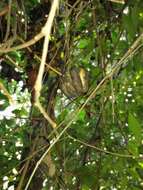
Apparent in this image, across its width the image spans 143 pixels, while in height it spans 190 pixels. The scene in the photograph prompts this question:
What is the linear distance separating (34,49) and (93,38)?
221mm

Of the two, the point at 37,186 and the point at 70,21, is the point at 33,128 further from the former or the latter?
the point at 70,21

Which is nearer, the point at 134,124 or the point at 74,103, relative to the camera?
the point at 134,124

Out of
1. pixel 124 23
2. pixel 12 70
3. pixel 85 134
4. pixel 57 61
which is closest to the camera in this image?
pixel 124 23

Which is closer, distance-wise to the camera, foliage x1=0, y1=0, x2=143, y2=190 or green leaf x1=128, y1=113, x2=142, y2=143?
green leaf x1=128, y1=113, x2=142, y2=143

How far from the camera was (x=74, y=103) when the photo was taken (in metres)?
1.68

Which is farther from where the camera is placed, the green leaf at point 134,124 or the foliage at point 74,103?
the foliage at point 74,103

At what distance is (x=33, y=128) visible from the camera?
1684 mm

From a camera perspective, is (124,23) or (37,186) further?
(37,186)

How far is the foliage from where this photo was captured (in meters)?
1.31

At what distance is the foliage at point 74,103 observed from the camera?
1.31 m

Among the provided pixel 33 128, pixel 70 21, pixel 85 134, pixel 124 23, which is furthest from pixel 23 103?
pixel 124 23

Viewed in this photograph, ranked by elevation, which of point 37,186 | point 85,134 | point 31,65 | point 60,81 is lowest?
point 37,186

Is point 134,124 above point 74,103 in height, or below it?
below

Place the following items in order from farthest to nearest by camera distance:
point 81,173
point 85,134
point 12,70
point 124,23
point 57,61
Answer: point 12,70, point 85,134, point 57,61, point 81,173, point 124,23
